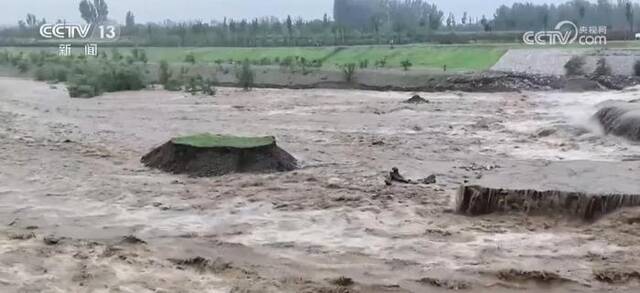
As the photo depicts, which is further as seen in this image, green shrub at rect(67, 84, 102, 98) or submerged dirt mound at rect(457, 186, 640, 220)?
green shrub at rect(67, 84, 102, 98)

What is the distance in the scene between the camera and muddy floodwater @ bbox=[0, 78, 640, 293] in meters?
8.27

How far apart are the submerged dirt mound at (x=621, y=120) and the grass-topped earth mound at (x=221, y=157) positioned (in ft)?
22.9

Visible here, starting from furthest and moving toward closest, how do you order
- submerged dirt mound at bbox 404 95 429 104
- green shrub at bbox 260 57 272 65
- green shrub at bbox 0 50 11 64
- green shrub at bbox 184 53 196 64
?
green shrub at bbox 0 50 11 64
green shrub at bbox 184 53 196 64
green shrub at bbox 260 57 272 65
submerged dirt mound at bbox 404 95 429 104

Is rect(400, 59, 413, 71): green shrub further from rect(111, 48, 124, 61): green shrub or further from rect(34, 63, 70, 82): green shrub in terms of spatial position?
rect(111, 48, 124, 61): green shrub

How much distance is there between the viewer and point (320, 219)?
10930 millimetres

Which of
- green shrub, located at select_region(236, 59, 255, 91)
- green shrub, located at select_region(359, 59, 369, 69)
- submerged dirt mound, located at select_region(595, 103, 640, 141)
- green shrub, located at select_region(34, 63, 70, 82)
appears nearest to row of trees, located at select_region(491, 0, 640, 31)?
green shrub, located at select_region(359, 59, 369, 69)

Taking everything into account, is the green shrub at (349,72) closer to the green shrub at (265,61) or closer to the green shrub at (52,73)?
the green shrub at (265,61)

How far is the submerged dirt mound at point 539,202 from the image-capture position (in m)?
10.1

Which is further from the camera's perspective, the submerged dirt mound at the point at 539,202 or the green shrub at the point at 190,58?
the green shrub at the point at 190,58

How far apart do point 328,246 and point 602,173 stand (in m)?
4.20

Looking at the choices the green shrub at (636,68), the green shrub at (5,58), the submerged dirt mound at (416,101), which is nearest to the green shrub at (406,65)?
the green shrub at (636,68)

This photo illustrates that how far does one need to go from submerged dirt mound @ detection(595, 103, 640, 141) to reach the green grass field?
2057 cm

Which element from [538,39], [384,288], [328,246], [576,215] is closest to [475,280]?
[384,288]

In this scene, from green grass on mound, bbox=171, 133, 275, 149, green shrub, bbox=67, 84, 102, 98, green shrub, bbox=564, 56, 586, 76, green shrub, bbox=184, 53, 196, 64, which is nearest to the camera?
green grass on mound, bbox=171, 133, 275, 149
